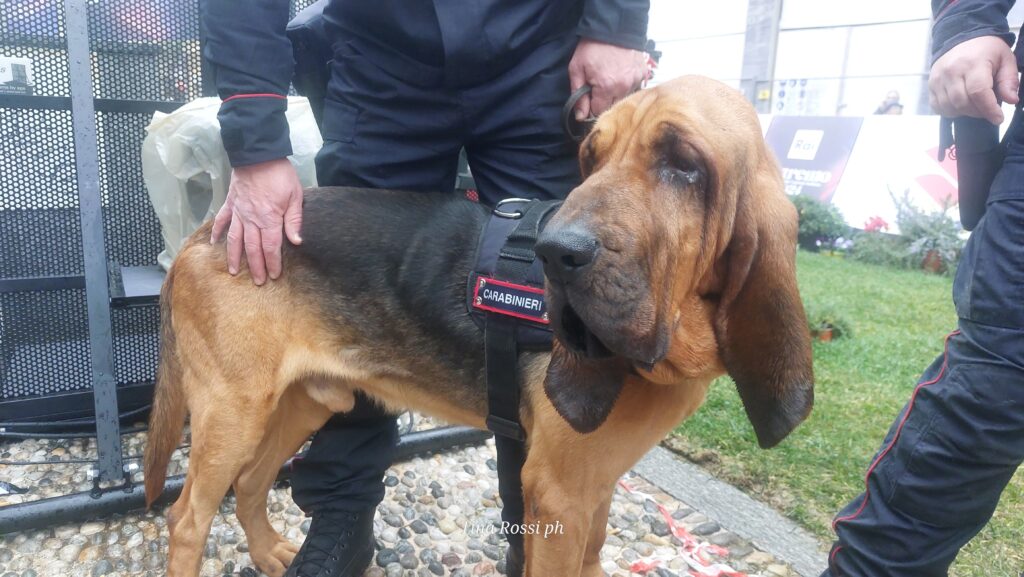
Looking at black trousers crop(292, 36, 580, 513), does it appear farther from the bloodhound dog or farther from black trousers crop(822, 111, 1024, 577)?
black trousers crop(822, 111, 1024, 577)

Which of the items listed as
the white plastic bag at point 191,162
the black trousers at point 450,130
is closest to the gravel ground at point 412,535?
the white plastic bag at point 191,162

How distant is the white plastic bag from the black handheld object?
2.70m

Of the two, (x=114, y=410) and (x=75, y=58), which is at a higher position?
(x=75, y=58)

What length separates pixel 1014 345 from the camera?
6.36ft

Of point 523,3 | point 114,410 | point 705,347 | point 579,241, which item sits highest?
point 523,3

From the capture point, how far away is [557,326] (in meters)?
1.62

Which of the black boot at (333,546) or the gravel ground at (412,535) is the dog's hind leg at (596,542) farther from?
the black boot at (333,546)

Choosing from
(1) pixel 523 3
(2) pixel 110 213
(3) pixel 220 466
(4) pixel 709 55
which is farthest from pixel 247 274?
(4) pixel 709 55

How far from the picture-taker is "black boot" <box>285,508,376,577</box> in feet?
8.89

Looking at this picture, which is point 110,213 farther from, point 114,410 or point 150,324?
point 114,410

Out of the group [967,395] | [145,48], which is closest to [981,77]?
[967,395]

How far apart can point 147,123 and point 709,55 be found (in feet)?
68.4

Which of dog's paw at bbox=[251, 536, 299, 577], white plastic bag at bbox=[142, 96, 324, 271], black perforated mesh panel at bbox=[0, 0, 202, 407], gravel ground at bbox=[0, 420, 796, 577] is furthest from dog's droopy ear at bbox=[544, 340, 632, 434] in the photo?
black perforated mesh panel at bbox=[0, 0, 202, 407]

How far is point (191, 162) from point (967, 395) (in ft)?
11.1
